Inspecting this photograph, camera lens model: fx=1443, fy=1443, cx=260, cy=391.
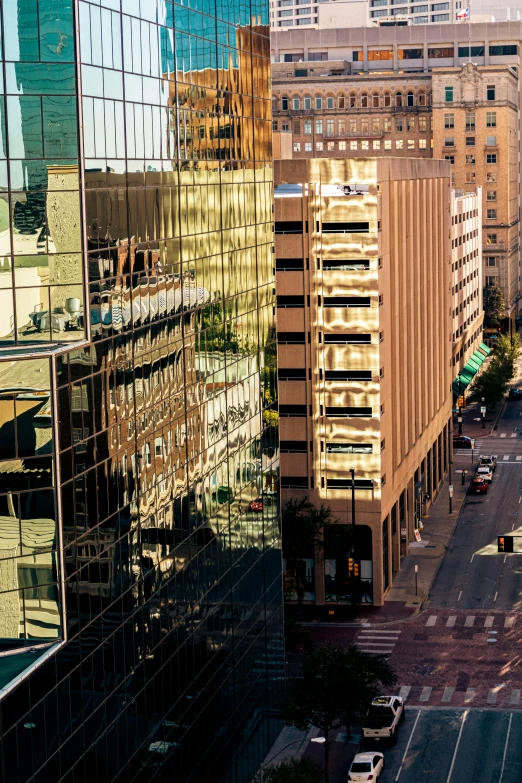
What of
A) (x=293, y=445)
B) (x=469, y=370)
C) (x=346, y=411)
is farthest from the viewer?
(x=469, y=370)

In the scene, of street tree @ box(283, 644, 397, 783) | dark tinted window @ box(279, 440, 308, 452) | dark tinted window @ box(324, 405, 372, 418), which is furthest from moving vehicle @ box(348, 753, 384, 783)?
dark tinted window @ box(324, 405, 372, 418)

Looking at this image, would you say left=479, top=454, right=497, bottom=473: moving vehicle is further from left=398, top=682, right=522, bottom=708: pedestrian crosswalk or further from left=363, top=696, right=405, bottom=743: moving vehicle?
left=363, top=696, right=405, bottom=743: moving vehicle

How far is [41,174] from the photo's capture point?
38250 mm

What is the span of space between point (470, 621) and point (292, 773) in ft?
105

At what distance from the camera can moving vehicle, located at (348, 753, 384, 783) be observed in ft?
211

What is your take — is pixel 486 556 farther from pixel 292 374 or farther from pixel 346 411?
pixel 292 374

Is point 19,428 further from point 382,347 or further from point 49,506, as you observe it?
point 382,347

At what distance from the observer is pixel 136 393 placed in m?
46.4

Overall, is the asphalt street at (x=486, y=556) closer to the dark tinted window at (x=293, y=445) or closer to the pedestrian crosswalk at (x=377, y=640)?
the pedestrian crosswalk at (x=377, y=640)

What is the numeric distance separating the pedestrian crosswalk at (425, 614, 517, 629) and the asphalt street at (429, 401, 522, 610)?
6.49 ft

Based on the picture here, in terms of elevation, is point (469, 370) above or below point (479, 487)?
above

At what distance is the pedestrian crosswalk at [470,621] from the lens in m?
87.9

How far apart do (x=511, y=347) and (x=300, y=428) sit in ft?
319

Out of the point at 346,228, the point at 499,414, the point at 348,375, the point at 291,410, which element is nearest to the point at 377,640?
the point at 291,410
